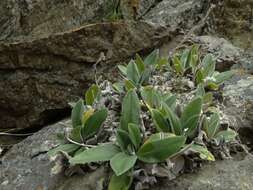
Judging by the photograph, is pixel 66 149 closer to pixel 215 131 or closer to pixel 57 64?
pixel 215 131

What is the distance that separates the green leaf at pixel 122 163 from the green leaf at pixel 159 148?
0.04 meters

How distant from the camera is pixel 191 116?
136 cm

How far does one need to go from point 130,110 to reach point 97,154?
198 millimetres

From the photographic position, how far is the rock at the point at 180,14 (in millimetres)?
2889

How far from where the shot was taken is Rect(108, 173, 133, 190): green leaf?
1.21 m

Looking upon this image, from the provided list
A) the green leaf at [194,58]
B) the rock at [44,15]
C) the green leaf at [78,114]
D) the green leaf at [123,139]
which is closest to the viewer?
the green leaf at [123,139]

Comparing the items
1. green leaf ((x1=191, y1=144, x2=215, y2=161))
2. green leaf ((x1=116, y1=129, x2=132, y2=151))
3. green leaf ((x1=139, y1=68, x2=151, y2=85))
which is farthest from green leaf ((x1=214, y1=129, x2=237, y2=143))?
green leaf ((x1=139, y1=68, x2=151, y2=85))

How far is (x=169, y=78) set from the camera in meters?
2.01

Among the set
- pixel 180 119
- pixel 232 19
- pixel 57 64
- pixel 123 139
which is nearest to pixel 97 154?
pixel 123 139

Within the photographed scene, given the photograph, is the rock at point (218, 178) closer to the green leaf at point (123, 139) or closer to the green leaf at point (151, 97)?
the green leaf at point (123, 139)

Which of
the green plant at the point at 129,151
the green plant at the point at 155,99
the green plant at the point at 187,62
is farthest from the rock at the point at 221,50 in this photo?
the green plant at the point at 129,151

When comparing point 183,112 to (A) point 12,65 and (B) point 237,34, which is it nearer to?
(A) point 12,65

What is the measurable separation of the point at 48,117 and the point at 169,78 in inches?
38.8

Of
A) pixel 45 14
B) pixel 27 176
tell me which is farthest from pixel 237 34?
pixel 27 176
